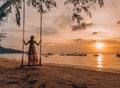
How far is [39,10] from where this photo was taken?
52.5 ft

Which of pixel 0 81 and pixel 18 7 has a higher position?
pixel 18 7

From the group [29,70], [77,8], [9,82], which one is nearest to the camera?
[77,8]

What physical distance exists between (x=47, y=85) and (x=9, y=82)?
200 cm

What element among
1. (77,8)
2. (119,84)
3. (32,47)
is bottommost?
(119,84)

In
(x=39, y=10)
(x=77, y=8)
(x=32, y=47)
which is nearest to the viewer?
(x=77, y=8)

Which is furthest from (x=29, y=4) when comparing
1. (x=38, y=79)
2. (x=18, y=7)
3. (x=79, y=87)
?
(x=79, y=87)

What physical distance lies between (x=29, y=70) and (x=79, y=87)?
18.9 ft

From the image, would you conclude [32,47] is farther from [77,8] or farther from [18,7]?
[77,8]

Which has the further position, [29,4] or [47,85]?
[29,4]

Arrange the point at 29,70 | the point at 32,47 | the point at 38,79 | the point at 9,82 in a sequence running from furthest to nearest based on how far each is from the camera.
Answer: the point at 32,47, the point at 29,70, the point at 38,79, the point at 9,82

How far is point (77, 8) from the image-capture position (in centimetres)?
1270

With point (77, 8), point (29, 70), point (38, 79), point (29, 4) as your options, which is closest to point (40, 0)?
point (29, 4)

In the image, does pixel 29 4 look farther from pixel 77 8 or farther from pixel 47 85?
pixel 47 85

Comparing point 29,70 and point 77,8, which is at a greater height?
point 77,8
